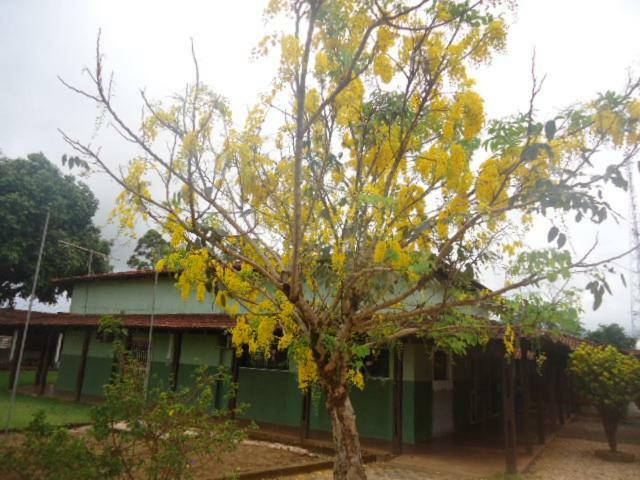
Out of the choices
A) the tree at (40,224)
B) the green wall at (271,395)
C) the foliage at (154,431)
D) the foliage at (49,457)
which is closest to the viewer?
the foliage at (49,457)

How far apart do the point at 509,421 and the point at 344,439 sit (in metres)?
5.92

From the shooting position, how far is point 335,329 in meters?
6.10

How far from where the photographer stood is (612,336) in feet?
116

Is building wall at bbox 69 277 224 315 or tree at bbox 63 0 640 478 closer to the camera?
tree at bbox 63 0 640 478

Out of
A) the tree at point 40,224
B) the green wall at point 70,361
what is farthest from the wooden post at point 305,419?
the tree at point 40,224

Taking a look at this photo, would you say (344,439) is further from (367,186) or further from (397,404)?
(397,404)

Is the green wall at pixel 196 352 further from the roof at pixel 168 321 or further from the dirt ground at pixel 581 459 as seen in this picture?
the dirt ground at pixel 581 459

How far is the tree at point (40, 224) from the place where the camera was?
22.5 metres

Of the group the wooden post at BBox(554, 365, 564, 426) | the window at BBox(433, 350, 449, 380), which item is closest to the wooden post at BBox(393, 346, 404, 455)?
the window at BBox(433, 350, 449, 380)

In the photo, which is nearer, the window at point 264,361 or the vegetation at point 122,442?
the vegetation at point 122,442

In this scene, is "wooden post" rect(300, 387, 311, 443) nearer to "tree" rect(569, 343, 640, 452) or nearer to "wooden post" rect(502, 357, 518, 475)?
"wooden post" rect(502, 357, 518, 475)

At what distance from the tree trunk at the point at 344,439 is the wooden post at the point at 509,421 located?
5069 millimetres

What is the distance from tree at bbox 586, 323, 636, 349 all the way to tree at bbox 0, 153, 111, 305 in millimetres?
33411

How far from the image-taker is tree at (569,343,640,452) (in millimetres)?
11477
